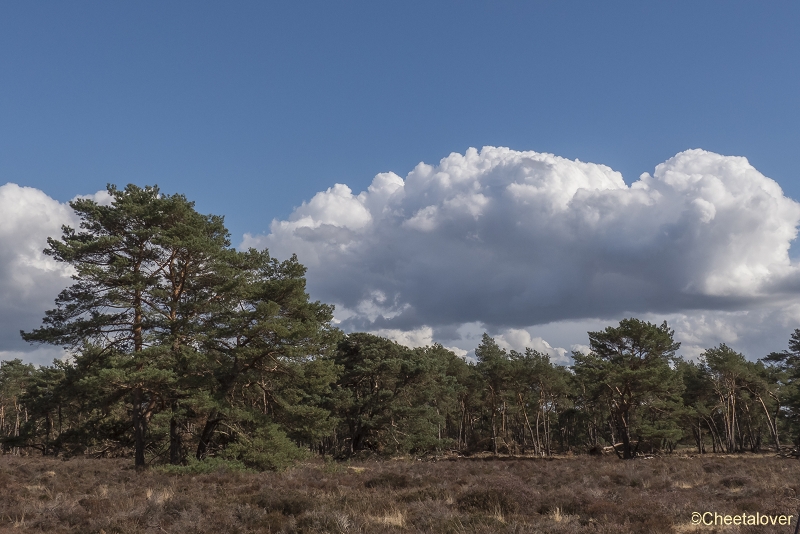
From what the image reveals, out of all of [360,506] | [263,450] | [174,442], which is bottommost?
→ [360,506]

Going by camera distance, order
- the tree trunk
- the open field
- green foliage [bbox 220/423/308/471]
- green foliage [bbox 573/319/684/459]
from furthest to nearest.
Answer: green foliage [bbox 573/319/684/459], the tree trunk, green foliage [bbox 220/423/308/471], the open field

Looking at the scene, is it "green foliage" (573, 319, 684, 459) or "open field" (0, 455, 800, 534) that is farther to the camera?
"green foliage" (573, 319, 684, 459)

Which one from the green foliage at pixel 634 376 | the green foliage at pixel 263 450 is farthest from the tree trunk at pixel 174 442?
the green foliage at pixel 634 376

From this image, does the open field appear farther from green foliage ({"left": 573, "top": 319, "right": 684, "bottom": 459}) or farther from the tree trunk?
green foliage ({"left": 573, "top": 319, "right": 684, "bottom": 459})

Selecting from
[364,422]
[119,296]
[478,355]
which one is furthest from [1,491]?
[478,355]

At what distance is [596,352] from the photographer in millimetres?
39500

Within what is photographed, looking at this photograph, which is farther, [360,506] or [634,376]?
[634,376]

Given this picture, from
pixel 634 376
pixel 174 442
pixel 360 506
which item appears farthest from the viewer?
pixel 634 376

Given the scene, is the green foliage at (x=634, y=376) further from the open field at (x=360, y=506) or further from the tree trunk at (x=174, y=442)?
the tree trunk at (x=174, y=442)

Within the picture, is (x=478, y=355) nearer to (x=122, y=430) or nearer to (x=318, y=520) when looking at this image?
(x=122, y=430)

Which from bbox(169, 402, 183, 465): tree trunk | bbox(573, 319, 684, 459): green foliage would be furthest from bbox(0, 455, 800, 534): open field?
bbox(573, 319, 684, 459): green foliage

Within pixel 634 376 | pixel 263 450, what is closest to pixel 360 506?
pixel 263 450

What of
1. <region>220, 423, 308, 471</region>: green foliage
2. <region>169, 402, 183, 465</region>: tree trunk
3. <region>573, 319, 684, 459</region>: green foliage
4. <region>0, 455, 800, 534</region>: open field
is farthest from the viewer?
<region>573, 319, 684, 459</region>: green foliage

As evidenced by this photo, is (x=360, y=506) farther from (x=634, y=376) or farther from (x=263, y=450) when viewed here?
(x=634, y=376)
